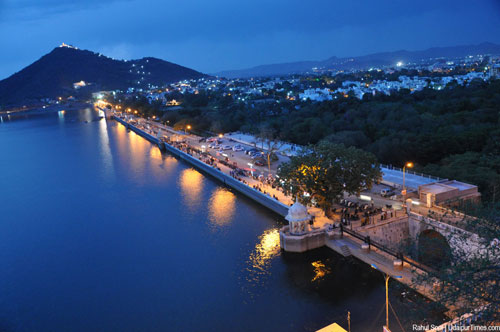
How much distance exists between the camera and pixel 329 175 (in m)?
25.2

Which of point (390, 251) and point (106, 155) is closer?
point (390, 251)

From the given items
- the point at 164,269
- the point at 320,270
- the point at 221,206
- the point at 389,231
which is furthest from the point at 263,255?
the point at 221,206

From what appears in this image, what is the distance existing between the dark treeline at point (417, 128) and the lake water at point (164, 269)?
511 inches

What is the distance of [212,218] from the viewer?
30844mm

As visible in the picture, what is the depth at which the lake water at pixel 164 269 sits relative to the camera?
18.5 metres

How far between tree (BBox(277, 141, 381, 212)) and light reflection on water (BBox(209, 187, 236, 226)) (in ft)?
22.1

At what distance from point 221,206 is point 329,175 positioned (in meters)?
11.9

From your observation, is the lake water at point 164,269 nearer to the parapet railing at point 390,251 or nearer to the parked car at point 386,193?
the parapet railing at point 390,251

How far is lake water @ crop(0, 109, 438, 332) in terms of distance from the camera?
727 inches

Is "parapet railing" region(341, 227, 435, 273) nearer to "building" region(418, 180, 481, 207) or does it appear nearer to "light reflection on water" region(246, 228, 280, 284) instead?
"light reflection on water" region(246, 228, 280, 284)

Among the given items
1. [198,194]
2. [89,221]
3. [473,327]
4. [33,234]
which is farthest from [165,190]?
[473,327]

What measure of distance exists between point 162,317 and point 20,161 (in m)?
52.8

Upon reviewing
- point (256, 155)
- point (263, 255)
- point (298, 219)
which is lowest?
point (263, 255)

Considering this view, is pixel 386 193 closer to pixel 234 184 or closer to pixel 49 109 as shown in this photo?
pixel 234 184
